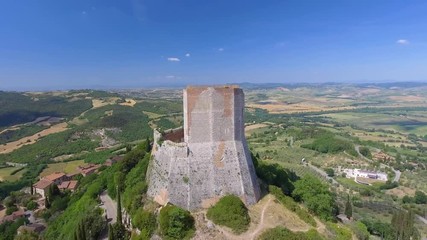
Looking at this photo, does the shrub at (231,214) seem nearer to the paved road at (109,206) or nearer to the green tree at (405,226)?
the paved road at (109,206)

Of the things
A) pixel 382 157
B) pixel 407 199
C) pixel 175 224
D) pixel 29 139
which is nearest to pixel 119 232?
pixel 175 224

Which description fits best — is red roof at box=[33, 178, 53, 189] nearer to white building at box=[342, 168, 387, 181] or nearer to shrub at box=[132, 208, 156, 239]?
shrub at box=[132, 208, 156, 239]

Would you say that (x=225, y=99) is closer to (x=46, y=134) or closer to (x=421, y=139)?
(x=46, y=134)

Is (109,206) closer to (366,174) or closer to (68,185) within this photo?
(68,185)

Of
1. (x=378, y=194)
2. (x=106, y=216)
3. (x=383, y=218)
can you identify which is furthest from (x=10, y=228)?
(x=378, y=194)

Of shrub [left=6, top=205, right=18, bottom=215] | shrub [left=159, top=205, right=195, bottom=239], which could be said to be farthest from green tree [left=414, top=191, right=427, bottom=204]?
shrub [left=6, top=205, right=18, bottom=215]

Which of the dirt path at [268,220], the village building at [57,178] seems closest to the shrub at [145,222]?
the dirt path at [268,220]
